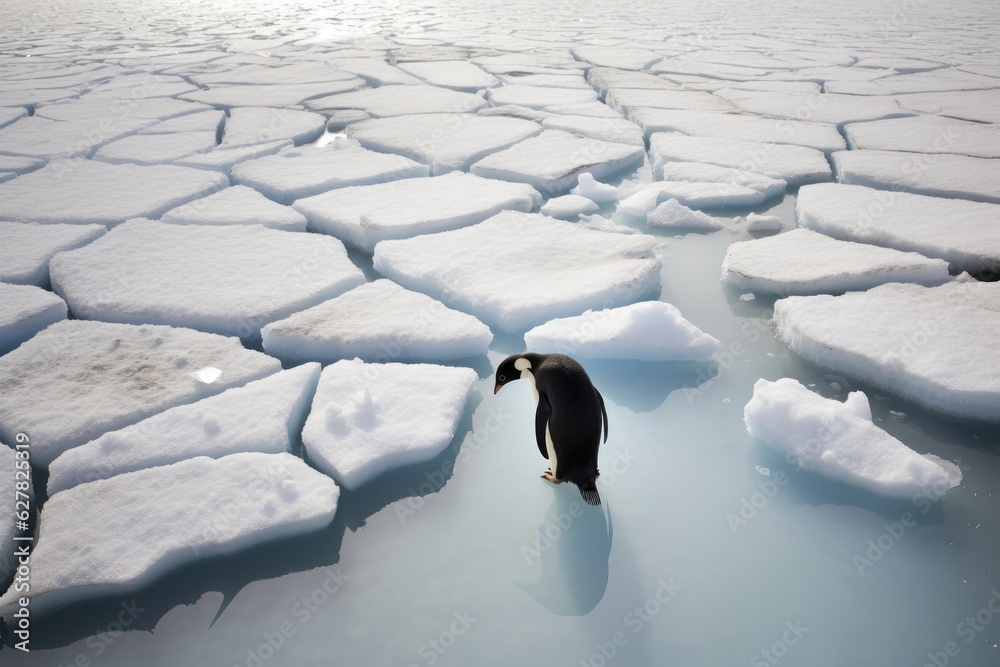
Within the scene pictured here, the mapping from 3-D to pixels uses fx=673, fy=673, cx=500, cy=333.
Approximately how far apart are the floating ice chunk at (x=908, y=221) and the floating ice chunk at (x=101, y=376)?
188 cm

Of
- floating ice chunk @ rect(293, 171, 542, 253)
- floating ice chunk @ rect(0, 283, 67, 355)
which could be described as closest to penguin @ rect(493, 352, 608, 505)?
floating ice chunk @ rect(293, 171, 542, 253)

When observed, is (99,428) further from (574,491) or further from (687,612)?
(687,612)

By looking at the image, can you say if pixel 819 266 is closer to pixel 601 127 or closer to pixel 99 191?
pixel 601 127

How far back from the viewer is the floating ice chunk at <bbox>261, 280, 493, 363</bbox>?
1.71 meters

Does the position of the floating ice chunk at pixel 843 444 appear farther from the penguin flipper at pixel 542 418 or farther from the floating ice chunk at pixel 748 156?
the floating ice chunk at pixel 748 156

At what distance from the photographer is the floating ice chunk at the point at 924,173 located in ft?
8.33

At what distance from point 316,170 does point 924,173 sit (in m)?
2.50

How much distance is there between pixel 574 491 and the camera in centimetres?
131

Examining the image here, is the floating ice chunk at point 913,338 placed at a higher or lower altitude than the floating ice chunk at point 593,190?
higher

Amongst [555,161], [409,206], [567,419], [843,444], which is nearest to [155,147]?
[409,206]

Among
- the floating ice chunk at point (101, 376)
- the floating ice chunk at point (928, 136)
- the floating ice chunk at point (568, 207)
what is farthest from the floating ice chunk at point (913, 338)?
the floating ice chunk at point (928, 136)

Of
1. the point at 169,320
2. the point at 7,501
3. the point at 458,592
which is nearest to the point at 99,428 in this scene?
the point at 7,501

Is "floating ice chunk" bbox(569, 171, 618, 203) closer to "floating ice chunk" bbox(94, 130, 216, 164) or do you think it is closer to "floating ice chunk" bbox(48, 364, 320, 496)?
"floating ice chunk" bbox(48, 364, 320, 496)

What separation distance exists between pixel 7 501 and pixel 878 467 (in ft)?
5.36
